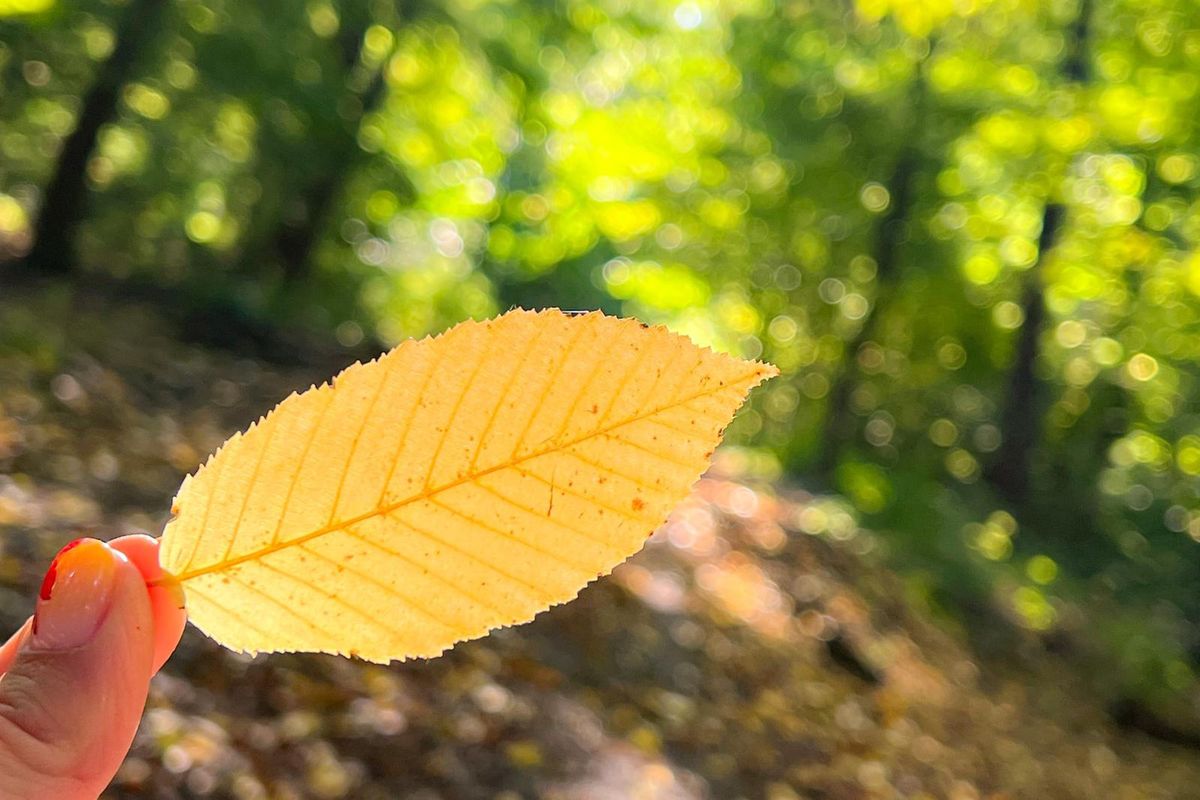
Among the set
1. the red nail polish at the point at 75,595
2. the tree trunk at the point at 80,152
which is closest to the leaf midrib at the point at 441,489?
the red nail polish at the point at 75,595

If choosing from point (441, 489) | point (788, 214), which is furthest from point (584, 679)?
point (788, 214)

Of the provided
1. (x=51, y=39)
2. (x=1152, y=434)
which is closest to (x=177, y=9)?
(x=51, y=39)

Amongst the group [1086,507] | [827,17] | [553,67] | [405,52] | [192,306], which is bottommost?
[192,306]

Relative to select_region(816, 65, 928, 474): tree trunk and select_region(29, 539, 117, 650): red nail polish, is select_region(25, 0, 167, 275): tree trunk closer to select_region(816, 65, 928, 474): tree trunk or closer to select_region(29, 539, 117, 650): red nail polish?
select_region(29, 539, 117, 650): red nail polish

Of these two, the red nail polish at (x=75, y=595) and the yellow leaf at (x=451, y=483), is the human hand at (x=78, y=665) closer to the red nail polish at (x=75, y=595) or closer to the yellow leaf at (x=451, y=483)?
the red nail polish at (x=75, y=595)

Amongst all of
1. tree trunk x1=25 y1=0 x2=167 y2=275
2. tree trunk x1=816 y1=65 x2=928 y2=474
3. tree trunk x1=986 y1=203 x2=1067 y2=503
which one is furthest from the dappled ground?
tree trunk x1=986 y1=203 x2=1067 y2=503

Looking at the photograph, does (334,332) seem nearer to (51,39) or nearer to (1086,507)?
(51,39)

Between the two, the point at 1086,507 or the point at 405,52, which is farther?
the point at 1086,507
